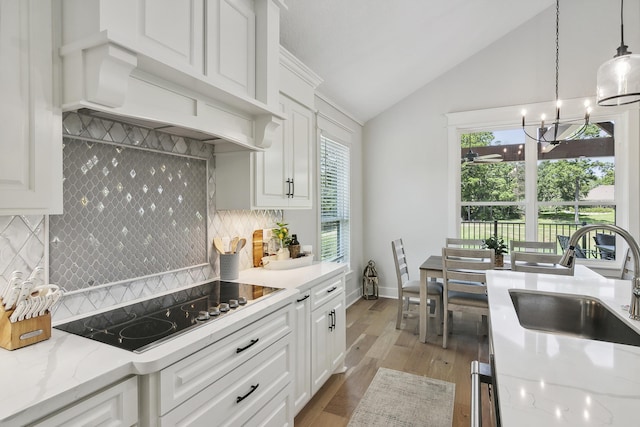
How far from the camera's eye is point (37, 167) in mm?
1163

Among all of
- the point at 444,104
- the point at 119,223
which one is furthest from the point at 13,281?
the point at 444,104

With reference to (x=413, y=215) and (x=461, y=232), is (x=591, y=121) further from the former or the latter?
(x=413, y=215)

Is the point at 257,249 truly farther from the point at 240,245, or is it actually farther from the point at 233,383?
the point at 233,383

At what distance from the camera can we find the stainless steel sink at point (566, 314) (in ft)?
4.75

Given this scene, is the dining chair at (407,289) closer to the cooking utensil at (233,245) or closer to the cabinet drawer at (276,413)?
the cooking utensil at (233,245)

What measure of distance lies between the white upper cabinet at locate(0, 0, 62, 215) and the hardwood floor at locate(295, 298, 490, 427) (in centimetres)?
195

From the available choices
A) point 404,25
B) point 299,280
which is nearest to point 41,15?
point 299,280

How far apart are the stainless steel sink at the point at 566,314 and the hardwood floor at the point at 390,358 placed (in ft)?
2.70

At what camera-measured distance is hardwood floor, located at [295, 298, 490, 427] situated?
233 centimetres

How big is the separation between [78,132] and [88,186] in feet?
0.78

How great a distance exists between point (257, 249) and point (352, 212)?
90.1 inches

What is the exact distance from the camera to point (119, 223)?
168 cm

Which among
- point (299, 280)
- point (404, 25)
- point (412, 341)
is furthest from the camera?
point (412, 341)

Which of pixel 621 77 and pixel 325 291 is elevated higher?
pixel 621 77
